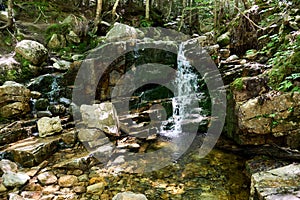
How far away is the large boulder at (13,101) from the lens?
17.5 feet

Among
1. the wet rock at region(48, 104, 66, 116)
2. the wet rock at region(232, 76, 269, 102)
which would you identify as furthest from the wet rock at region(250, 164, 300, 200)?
the wet rock at region(48, 104, 66, 116)

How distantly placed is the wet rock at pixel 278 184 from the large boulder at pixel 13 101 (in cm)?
544

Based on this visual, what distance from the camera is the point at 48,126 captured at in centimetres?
489

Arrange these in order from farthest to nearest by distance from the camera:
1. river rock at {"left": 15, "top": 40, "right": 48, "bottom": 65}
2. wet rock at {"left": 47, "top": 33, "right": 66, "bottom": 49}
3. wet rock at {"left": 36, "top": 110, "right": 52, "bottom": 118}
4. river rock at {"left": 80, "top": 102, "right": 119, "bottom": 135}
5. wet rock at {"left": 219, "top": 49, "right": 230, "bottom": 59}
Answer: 1. wet rock at {"left": 47, "top": 33, "right": 66, "bottom": 49}
2. river rock at {"left": 15, "top": 40, "right": 48, "bottom": 65}
3. wet rock at {"left": 219, "top": 49, "right": 230, "bottom": 59}
4. wet rock at {"left": 36, "top": 110, "right": 52, "bottom": 118}
5. river rock at {"left": 80, "top": 102, "right": 119, "bottom": 135}

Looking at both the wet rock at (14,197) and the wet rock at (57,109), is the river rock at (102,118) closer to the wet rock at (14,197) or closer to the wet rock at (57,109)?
the wet rock at (57,109)

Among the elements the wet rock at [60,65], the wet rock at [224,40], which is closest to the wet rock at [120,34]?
the wet rock at [60,65]

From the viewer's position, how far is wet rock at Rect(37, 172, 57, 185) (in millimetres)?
3541

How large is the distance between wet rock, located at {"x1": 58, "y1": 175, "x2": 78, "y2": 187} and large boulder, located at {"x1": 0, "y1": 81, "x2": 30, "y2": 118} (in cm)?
276

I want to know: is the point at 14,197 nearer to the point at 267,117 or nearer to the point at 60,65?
the point at 267,117

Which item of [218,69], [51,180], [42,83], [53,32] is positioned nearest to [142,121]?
[218,69]

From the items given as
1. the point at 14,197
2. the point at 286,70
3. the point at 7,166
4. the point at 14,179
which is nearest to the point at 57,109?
the point at 7,166

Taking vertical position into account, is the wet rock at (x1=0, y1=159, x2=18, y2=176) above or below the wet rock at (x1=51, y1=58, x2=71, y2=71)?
below

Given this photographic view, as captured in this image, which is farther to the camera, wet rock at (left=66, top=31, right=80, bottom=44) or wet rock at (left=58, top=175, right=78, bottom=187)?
wet rock at (left=66, top=31, right=80, bottom=44)

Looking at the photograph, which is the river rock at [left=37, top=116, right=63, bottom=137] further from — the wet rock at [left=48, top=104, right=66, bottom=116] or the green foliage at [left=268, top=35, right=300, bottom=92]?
the green foliage at [left=268, top=35, right=300, bottom=92]
